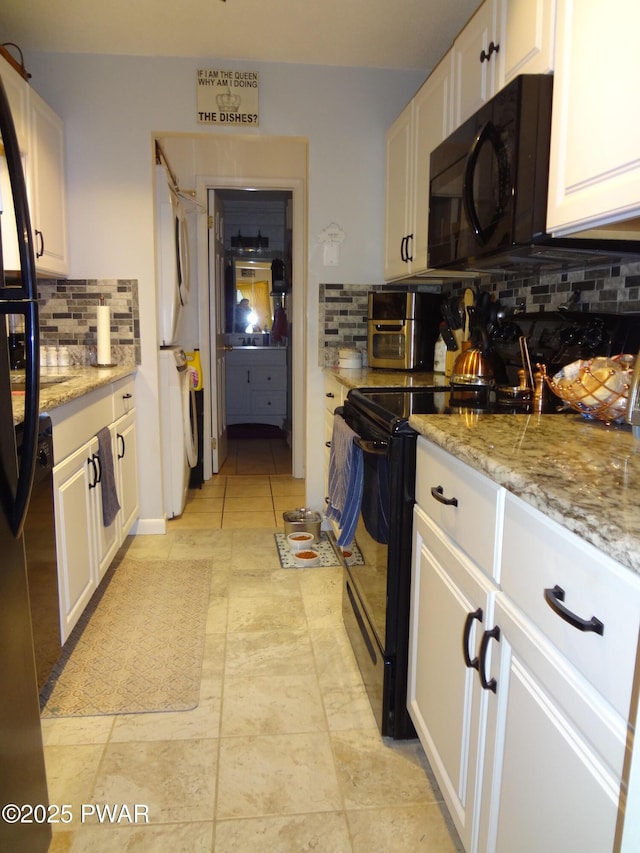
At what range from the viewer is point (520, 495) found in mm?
912

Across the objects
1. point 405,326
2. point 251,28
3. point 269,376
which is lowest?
point 269,376

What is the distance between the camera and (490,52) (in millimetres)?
1822

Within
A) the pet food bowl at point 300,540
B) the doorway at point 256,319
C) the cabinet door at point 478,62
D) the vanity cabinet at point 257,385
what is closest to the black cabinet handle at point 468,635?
the cabinet door at point 478,62

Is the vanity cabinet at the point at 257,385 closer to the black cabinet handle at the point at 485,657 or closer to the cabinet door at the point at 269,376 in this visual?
the cabinet door at the point at 269,376

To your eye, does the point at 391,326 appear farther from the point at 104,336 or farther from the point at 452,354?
the point at 104,336

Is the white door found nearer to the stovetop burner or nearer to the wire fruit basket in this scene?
the stovetop burner

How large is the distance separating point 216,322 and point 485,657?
367 centimetres

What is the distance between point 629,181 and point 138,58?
8.79 ft

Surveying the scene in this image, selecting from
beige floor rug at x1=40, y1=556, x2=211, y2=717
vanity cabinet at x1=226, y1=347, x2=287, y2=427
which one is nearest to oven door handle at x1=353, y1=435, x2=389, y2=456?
beige floor rug at x1=40, y1=556, x2=211, y2=717

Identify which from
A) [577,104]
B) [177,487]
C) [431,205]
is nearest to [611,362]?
[577,104]

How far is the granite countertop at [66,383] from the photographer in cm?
174

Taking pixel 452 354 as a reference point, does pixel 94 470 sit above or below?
below

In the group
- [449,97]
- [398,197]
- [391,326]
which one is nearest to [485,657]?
[449,97]

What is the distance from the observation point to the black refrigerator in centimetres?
107
